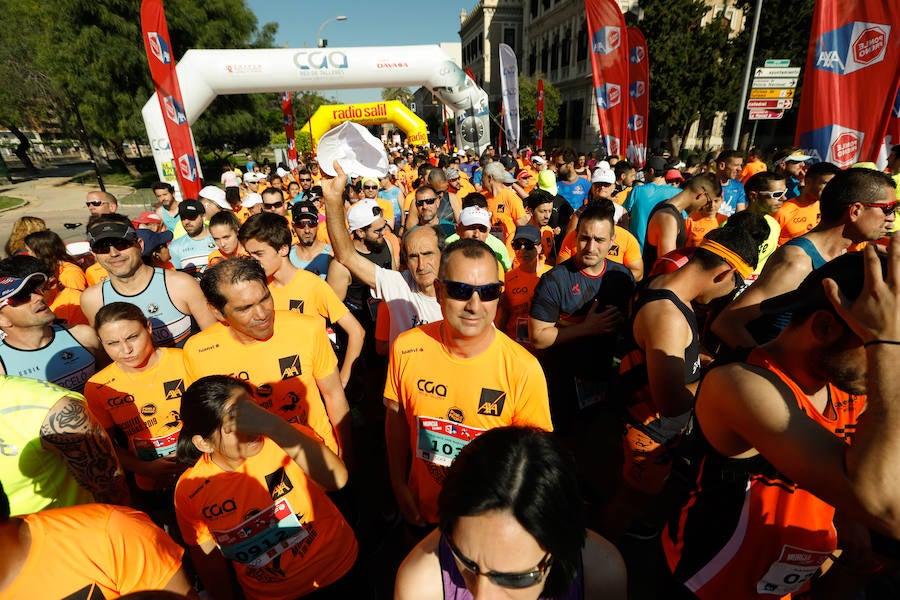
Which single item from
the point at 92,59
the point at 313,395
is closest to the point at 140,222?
the point at 313,395

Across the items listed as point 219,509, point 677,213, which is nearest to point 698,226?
point 677,213

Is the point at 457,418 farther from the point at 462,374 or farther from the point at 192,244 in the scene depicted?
the point at 192,244

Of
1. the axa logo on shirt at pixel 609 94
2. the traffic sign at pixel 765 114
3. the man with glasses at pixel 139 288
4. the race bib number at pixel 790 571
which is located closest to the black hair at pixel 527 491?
the race bib number at pixel 790 571

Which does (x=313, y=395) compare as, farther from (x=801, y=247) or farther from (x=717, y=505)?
(x=801, y=247)

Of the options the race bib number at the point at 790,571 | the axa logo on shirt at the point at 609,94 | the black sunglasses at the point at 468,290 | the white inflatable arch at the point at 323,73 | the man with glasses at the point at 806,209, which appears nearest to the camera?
the race bib number at the point at 790,571

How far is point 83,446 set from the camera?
1877mm

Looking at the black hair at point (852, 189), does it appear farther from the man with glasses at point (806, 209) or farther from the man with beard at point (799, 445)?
the man with beard at point (799, 445)

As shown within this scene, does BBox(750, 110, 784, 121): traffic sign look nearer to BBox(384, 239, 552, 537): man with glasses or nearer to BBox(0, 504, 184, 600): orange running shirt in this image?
BBox(384, 239, 552, 537): man with glasses

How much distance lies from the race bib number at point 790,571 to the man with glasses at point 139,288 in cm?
379

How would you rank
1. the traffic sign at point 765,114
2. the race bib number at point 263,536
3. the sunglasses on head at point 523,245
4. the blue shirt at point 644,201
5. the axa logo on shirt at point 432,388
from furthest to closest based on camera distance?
the traffic sign at point 765,114 → the blue shirt at point 644,201 → the sunglasses on head at point 523,245 → the axa logo on shirt at point 432,388 → the race bib number at point 263,536

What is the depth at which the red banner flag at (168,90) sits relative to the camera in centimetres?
702

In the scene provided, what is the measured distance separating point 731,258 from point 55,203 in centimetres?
3041

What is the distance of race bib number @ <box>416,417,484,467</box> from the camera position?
2104 millimetres

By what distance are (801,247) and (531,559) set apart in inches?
121
